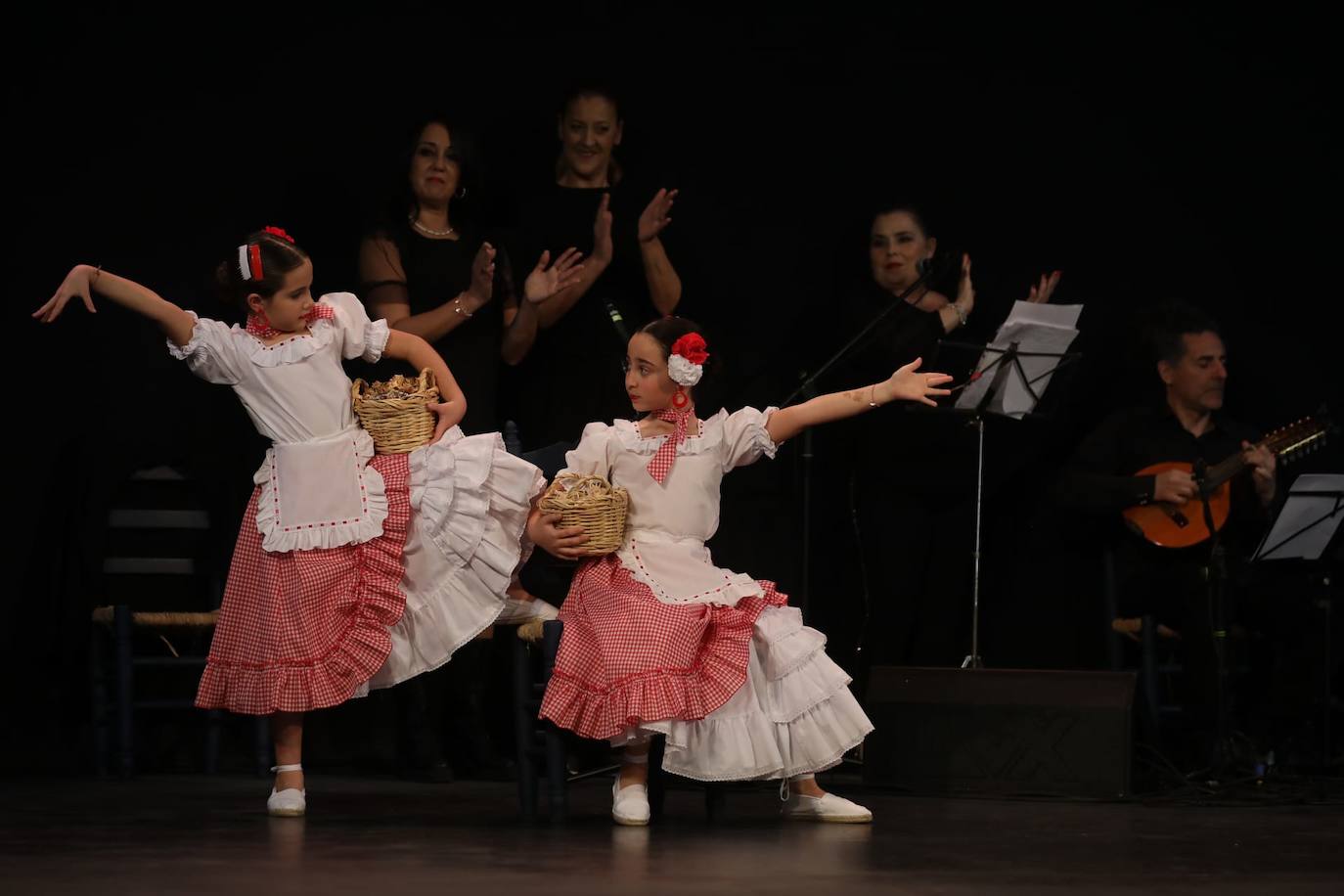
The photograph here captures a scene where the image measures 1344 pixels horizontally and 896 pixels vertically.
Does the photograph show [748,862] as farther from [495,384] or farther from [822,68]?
[822,68]

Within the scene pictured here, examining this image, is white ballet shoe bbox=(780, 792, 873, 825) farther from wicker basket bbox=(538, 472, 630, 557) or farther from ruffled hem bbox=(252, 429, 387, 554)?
ruffled hem bbox=(252, 429, 387, 554)

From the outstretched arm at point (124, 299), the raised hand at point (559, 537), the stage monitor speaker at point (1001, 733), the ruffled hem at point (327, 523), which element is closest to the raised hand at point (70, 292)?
the outstretched arm at point (124, 299)

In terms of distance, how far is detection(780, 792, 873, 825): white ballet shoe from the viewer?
4539 millimetres

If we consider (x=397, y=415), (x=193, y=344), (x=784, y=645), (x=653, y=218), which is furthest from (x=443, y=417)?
(x=653, y=218)

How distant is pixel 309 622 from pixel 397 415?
0.56m

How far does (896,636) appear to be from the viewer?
665 centimetres

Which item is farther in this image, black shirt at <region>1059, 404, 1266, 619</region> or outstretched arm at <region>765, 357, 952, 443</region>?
black shirt at <region>1059, 404, 1266, 619</region>

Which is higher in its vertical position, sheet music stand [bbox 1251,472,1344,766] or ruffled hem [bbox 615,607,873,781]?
sheet music stand [bbox 1251,472,1344,766]

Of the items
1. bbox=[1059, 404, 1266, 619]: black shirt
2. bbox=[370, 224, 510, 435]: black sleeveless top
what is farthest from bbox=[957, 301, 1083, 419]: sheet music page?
bbox=[370, 224, 510, 435]: black sleeveless top

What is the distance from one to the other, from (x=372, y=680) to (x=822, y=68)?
3011 mm

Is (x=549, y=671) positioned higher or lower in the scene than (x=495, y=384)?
lower

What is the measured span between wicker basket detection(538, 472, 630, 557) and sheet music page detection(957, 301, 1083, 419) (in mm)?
1784

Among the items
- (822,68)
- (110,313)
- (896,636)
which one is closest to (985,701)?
(896,636)

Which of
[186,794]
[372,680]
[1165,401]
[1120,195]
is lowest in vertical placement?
[186,794]
